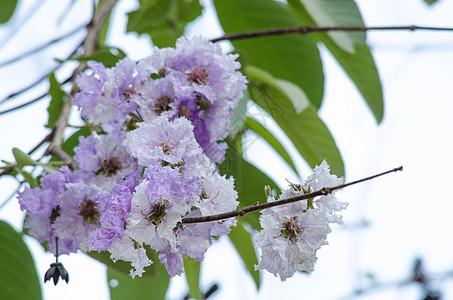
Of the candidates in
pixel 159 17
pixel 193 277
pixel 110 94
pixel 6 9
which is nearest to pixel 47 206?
pixel 110 94

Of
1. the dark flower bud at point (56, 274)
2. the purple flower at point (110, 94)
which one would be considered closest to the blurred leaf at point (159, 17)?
the purple flower at point (110, 94)

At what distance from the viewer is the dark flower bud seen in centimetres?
71

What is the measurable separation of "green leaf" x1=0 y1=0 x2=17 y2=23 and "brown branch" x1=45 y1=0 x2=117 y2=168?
0.62 feet

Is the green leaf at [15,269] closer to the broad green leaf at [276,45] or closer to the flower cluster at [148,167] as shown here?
the flower cluster at [148,167]

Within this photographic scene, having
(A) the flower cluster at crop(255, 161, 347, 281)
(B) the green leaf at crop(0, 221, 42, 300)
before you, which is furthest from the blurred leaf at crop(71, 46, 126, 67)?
(A) the flower cluster at crop(255, 161, 347, 281)

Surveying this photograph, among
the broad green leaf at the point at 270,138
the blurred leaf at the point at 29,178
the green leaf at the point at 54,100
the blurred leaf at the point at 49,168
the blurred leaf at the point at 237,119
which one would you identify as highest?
the green leaf at the point at 54,100

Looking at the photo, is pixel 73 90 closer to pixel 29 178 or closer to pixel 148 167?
pixel 29 178

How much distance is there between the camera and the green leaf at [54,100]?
3.25 feet

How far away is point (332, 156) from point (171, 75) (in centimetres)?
34

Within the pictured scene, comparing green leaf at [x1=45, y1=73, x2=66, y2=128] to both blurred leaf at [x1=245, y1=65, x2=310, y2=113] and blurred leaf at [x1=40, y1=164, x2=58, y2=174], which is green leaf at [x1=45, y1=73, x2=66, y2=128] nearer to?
blurred leaf at [x1=40, y1=164, x2=58, y2=174]

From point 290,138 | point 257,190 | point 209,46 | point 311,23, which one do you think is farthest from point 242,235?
point 311,23

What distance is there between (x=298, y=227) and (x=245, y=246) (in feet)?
1.41

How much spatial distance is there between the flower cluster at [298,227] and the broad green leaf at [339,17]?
1.59ft

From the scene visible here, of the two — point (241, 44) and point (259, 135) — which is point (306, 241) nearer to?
point (259, 135)
